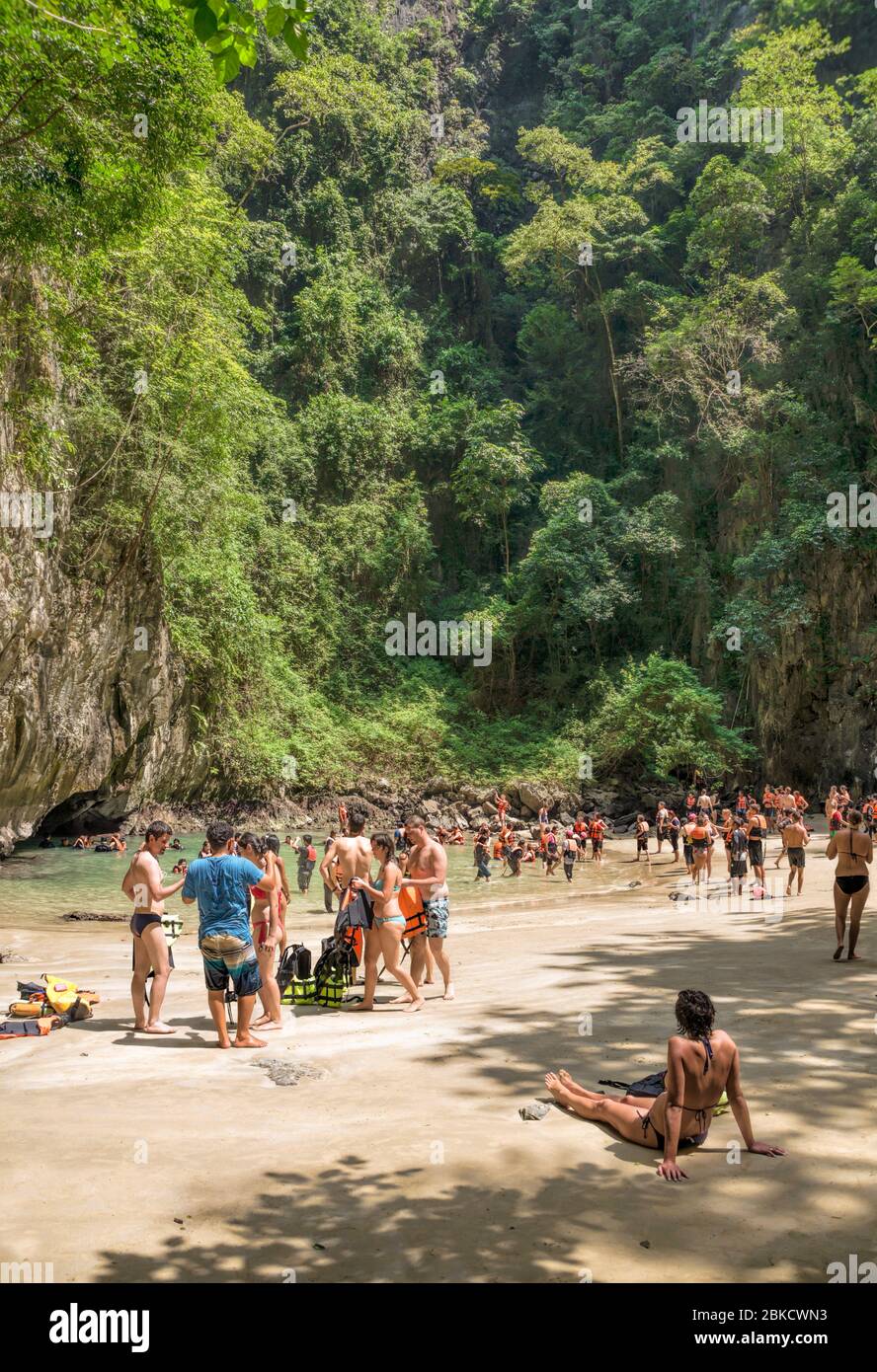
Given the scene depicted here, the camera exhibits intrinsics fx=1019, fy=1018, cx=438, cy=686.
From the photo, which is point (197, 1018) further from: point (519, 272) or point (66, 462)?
point (519, 272)

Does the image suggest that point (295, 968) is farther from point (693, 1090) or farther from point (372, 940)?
point (693, 1090)

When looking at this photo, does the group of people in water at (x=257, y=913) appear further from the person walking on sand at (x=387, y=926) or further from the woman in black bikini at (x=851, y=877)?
the woman in black bikini at (x=851, y=877)

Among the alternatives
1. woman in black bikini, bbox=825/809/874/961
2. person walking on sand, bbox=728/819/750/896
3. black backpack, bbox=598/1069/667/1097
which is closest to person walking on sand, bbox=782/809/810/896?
person walking on sand, bbox=728/819/750/896

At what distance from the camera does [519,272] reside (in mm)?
42344

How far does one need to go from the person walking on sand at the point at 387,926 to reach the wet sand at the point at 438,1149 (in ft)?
0.73

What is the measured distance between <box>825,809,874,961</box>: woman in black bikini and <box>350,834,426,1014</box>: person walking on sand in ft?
14.0

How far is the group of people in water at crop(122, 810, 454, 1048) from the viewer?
690cm

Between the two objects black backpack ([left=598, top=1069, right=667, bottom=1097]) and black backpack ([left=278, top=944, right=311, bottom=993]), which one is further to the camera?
black backpack ([left=278, top=944, right=311, bottom=993])

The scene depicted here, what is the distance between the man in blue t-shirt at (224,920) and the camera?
687 centimetres

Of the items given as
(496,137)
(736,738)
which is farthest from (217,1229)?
(496,137)

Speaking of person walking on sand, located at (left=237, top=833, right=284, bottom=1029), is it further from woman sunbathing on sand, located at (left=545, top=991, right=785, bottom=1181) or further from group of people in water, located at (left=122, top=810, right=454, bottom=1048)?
woman sunbathing on sand, located at (left=545, top=991, right=785, bottom=1181)

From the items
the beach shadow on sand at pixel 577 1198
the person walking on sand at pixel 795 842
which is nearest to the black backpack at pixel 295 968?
the beach shadow on sand at pixel 577 1198

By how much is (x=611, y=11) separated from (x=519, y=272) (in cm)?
1812

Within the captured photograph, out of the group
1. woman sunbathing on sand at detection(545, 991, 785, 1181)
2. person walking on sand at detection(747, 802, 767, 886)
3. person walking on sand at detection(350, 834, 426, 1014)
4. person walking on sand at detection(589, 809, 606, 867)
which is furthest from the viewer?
person walking on sand at detection(589, 809, 606, 867)
